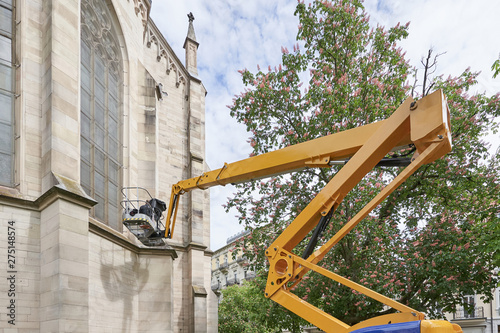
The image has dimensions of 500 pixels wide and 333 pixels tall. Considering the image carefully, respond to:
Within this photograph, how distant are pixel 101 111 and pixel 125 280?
15.6ft

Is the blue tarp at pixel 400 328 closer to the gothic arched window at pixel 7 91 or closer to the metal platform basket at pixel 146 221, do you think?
the metal platform basket at pixel 146 221

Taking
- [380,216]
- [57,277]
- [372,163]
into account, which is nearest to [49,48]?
[57,277]

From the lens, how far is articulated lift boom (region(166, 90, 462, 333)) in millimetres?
6020

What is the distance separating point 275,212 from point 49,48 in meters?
7.80

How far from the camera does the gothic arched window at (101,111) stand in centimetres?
1203

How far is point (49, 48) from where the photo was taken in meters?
9.75

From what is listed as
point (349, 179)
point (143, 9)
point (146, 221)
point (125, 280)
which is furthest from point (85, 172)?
point (143, 9)

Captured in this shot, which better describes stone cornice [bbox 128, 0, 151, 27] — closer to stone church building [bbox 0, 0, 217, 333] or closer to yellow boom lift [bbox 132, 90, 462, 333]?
stone church building [bbox 0, 0, 217, 333]

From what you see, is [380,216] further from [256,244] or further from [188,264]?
[188,264]

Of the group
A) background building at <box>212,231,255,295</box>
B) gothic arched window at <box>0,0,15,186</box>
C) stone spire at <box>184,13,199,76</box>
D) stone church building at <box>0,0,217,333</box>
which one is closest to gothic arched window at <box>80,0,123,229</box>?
stone church building at <box>0,0,217,333</box>

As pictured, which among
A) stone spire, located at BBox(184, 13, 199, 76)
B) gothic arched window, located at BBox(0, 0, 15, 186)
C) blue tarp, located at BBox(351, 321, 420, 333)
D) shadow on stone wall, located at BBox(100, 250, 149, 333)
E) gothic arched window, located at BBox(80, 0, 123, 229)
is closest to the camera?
blue tarp, located at BBox(351, 321, 420, 333)

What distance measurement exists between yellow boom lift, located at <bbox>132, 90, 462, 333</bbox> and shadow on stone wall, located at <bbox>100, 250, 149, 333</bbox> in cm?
555

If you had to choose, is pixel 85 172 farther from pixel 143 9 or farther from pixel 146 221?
pixel 143 9

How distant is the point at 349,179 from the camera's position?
694 cm
